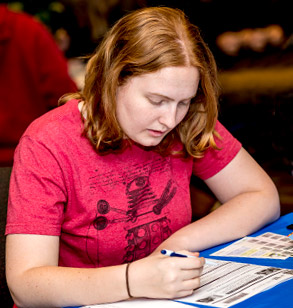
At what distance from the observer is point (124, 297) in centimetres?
116

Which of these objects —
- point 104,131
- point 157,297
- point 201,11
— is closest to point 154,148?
point 104,131

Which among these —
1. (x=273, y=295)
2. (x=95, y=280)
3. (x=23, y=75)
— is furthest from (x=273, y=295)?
(x=23, y=75)

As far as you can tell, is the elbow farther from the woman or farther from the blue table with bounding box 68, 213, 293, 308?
the blue table with bounding box 68, 213, 293, 308

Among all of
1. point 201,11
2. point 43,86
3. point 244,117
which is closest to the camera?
point 43,86

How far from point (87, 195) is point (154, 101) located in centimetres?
31

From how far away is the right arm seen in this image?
1.15 m

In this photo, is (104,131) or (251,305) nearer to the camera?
(251,305)

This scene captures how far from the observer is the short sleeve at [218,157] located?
171 cm

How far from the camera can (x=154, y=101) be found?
1361 mm

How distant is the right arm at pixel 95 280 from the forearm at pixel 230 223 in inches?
10.6

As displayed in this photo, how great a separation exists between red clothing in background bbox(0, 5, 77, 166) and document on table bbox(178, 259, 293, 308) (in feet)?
4.68

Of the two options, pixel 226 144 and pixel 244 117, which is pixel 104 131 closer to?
pixel 226 144

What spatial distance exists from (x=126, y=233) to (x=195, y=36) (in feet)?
1.89

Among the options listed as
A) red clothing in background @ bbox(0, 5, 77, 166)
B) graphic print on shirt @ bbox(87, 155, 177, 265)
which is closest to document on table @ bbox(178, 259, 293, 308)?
graphic print on shirt @ bbox(87, 155, 177, 265)
